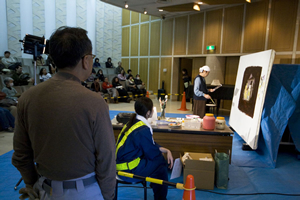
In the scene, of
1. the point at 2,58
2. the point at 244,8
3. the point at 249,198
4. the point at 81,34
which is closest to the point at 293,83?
the point at 249,198

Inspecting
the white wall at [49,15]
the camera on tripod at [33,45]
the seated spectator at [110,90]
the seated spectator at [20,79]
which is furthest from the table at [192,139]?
the white wall at [49,15]

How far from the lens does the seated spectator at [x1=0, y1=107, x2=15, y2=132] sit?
466 centimetres

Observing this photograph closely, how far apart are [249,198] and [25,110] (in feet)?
8.07

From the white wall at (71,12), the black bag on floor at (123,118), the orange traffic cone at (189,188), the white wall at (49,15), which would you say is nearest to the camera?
the orange traffic cone at (189,188)

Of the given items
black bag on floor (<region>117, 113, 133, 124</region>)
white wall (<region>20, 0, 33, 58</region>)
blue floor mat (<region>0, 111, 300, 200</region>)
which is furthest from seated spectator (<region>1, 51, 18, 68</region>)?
black bag on floor (<region>117, 113, 133, 124</region>)

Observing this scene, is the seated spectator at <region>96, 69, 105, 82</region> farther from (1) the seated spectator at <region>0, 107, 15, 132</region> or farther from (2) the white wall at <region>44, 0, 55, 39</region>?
(1) the seated spectator at <region>0, 107, 15, 132</region>

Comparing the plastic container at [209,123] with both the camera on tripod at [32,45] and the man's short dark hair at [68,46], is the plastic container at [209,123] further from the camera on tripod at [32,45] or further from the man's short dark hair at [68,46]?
the camera on tripod at [32,45]

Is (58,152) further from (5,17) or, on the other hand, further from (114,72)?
(114,72)

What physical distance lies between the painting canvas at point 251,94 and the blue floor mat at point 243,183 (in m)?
0.47

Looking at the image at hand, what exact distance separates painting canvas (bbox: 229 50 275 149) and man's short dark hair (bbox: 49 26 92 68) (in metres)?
3.04

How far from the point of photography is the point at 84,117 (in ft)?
3.05

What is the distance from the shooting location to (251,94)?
3869mm

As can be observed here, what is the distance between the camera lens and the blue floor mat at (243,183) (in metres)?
2.48

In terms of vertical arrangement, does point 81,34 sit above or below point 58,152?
above
